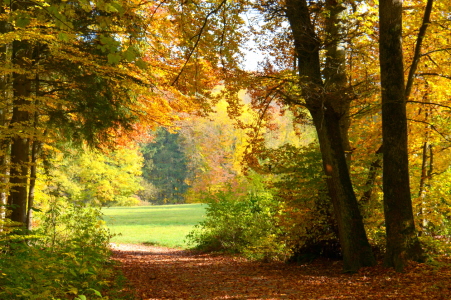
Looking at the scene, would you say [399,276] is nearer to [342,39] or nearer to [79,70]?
[342,39]

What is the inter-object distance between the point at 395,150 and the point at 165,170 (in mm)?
48754

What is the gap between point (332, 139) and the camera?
7602 millimetres

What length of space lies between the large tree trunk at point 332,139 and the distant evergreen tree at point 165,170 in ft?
150

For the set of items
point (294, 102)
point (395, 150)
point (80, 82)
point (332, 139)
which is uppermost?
point (80, 82)

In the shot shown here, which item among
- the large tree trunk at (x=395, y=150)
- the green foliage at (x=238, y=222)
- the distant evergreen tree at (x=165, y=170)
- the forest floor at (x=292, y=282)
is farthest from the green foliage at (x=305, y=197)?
the distant evergreen tree at (x=165, y=170)

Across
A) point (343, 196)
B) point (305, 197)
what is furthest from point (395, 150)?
point (305, 197)

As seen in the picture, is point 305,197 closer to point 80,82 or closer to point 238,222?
point 238,222

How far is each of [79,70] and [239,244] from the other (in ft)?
22.7

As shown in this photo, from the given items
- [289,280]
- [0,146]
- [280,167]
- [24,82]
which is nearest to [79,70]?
[24,82]

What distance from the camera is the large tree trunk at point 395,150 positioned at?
6617mm

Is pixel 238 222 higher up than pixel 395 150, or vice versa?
pixel 395 150

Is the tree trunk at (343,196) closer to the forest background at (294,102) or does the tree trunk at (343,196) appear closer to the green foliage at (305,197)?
the forest background at (294,102)

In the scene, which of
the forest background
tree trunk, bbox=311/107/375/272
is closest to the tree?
the forest background

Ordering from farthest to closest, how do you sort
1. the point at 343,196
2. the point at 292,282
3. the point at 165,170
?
the point at 165,170 < the point at 343,196 < the point at 292,282
